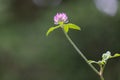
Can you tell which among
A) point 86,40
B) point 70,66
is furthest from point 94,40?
point 70,66

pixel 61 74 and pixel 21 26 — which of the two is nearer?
pixel 61 74

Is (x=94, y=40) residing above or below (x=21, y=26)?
below

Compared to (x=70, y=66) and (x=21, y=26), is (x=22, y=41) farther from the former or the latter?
(x=70, y=66)

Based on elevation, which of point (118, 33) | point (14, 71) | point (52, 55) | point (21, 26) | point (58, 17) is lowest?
point (58, 17)

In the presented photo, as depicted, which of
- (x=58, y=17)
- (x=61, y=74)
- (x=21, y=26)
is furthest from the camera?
(x=21, y=26)

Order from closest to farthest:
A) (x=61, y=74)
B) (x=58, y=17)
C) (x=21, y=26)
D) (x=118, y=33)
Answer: (x=58, y=17), (x=118, y=33), (x=61, y=74), (x=21, y=26)

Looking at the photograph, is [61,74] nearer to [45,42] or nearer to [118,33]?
[45,42]

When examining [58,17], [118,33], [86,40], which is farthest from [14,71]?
[58,17]
